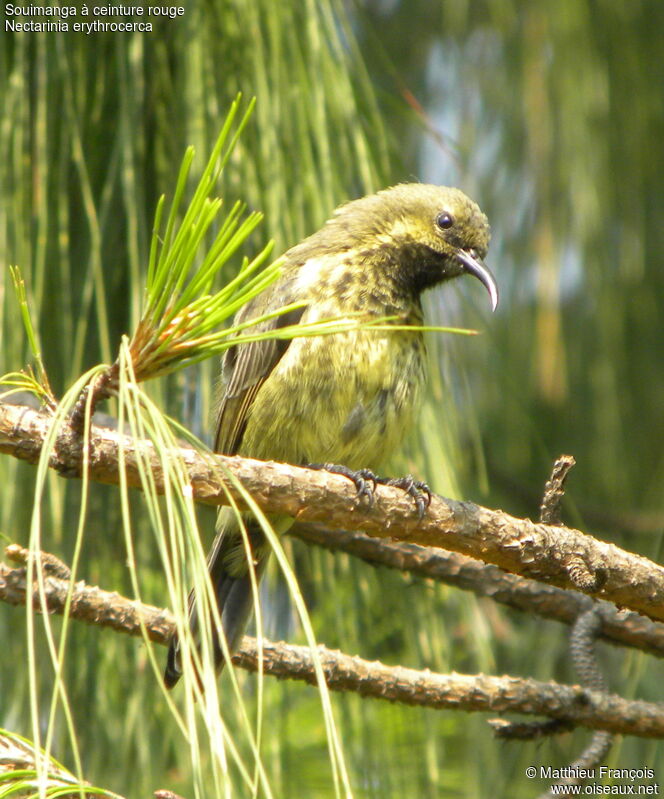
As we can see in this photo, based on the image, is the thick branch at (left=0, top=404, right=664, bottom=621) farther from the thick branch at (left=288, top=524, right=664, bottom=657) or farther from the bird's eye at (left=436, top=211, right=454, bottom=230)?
the bird's eye at (left=436, top=211, right=454, bottom=230)

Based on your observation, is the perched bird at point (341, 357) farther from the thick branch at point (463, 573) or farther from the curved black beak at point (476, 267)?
the thick branch at point (463, 573)

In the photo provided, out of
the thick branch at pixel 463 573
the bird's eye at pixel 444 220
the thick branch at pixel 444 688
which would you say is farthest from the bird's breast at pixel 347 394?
the thick branch at pixel 444 688

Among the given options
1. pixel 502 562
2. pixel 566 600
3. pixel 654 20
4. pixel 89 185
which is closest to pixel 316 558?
pixel 566 600

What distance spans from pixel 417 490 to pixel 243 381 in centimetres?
96

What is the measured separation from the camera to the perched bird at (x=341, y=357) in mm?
2799

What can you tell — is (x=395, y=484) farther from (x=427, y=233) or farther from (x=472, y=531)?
(x=427, y=233)

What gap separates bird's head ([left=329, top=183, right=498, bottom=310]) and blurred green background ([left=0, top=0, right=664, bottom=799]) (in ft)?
0.52

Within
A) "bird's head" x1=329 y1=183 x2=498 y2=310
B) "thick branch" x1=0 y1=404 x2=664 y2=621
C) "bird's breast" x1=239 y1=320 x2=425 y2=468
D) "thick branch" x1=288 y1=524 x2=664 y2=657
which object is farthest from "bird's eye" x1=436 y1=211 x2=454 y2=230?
"thick branch" x1=0 y1=404 x2=664 y2=621

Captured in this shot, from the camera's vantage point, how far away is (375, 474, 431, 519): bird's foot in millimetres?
2012

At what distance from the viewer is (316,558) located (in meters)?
2.75

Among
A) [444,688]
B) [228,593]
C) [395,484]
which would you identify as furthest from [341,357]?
[444,688]

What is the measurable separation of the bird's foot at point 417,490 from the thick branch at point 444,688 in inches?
14.7

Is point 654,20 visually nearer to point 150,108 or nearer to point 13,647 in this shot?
point 150,108

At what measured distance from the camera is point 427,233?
3295 millimetres
